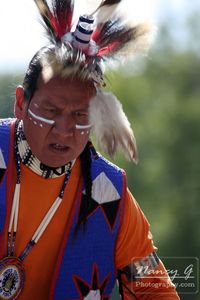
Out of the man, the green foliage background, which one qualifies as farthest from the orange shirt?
the green foliage background

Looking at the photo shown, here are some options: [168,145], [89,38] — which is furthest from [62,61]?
[168,145]

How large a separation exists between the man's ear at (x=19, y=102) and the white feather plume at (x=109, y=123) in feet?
1.20

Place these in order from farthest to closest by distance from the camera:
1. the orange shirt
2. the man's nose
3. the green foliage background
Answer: the green foliage background → the orange shirt → the man's nose

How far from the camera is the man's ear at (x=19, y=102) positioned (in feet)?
15.2

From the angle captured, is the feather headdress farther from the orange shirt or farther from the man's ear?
the orange shirt

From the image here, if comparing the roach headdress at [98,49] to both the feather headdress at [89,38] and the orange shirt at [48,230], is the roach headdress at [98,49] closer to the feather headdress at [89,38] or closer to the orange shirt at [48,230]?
the feather headdress at [89,38]

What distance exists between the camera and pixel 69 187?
4.72 metres

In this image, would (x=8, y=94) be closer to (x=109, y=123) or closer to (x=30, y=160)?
(x=30, y=160)

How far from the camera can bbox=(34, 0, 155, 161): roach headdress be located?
14.5 feet

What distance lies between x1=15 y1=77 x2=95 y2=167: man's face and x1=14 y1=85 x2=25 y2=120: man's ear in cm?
13

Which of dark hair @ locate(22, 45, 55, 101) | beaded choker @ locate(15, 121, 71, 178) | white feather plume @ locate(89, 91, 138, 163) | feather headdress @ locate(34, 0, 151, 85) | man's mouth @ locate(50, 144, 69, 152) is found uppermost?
feather headdress @ locate(34, 0, 151, 85)

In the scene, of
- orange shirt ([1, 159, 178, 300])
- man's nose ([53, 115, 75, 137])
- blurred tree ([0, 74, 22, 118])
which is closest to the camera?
man's nose ([53, 115, 75, 137])

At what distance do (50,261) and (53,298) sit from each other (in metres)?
0.16

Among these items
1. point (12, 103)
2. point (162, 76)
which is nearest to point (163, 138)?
point (162, 76)
